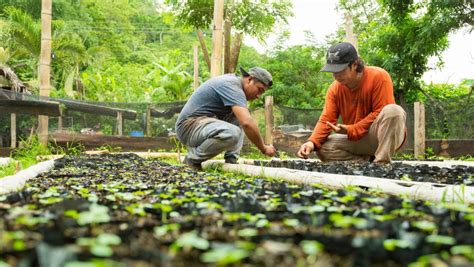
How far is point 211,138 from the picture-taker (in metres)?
4.19

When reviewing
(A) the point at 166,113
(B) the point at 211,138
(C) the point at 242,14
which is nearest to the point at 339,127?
(B) the point at 211,138

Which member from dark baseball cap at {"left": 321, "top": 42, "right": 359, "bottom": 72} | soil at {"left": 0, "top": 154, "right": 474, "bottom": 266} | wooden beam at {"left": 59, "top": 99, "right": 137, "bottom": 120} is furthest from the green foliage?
soil at {"left": 0, "top": 154, "right": 474, "bottom": 266}

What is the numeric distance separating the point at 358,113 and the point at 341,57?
635mm

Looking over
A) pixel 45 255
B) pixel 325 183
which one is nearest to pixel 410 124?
pixel 325 183

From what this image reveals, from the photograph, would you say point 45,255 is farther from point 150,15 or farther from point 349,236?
point 150,15

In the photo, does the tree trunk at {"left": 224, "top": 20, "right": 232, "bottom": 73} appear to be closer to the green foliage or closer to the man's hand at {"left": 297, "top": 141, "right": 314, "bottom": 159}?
the green foliage

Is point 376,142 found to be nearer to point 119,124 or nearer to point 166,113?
point 166,113

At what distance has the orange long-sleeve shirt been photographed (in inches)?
160

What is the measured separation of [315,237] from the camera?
0.99m

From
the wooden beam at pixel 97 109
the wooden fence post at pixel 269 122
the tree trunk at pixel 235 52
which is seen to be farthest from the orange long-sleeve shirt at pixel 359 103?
the tree trunk at pixel 235 52

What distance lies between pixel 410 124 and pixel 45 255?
7.64 meters

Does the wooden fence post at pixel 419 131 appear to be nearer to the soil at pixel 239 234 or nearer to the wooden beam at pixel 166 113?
the wooden beam at pixel 166 113

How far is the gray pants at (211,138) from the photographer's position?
13.6 ft

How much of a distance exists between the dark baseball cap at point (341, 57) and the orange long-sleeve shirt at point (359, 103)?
309mm
